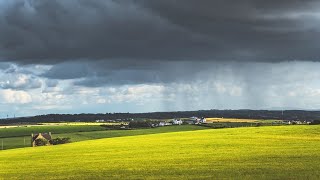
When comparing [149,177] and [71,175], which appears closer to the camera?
[149,177]

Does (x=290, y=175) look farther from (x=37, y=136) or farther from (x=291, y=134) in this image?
(x=37, y=136)

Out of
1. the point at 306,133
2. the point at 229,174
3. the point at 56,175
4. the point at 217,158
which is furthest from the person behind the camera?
the point at 306,133

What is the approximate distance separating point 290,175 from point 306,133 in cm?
5188

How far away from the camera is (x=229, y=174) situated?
3247 cm

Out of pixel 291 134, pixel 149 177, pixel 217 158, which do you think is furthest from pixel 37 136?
pixel 149 177

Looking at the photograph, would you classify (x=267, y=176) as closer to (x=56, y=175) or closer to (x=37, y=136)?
(x=56, y=175)

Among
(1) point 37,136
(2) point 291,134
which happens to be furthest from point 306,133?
(1) point 37,136

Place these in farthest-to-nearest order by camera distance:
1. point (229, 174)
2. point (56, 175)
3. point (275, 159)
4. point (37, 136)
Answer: point (37, 136) → point (275, 159) → point (56, 175) → point (229, 174)

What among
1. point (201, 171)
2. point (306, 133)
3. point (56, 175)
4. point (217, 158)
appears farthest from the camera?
point (306, 133)

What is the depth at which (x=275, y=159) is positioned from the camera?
4150 centimetres

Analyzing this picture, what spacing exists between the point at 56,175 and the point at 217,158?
1568 cm

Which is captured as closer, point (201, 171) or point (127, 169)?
point (201, 171)

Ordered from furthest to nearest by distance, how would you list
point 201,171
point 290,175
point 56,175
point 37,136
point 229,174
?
point 37,136, point 56,175, point 201,171, point 229,174, point 290,175

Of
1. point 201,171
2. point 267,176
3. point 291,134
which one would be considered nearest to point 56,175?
point 201,171
